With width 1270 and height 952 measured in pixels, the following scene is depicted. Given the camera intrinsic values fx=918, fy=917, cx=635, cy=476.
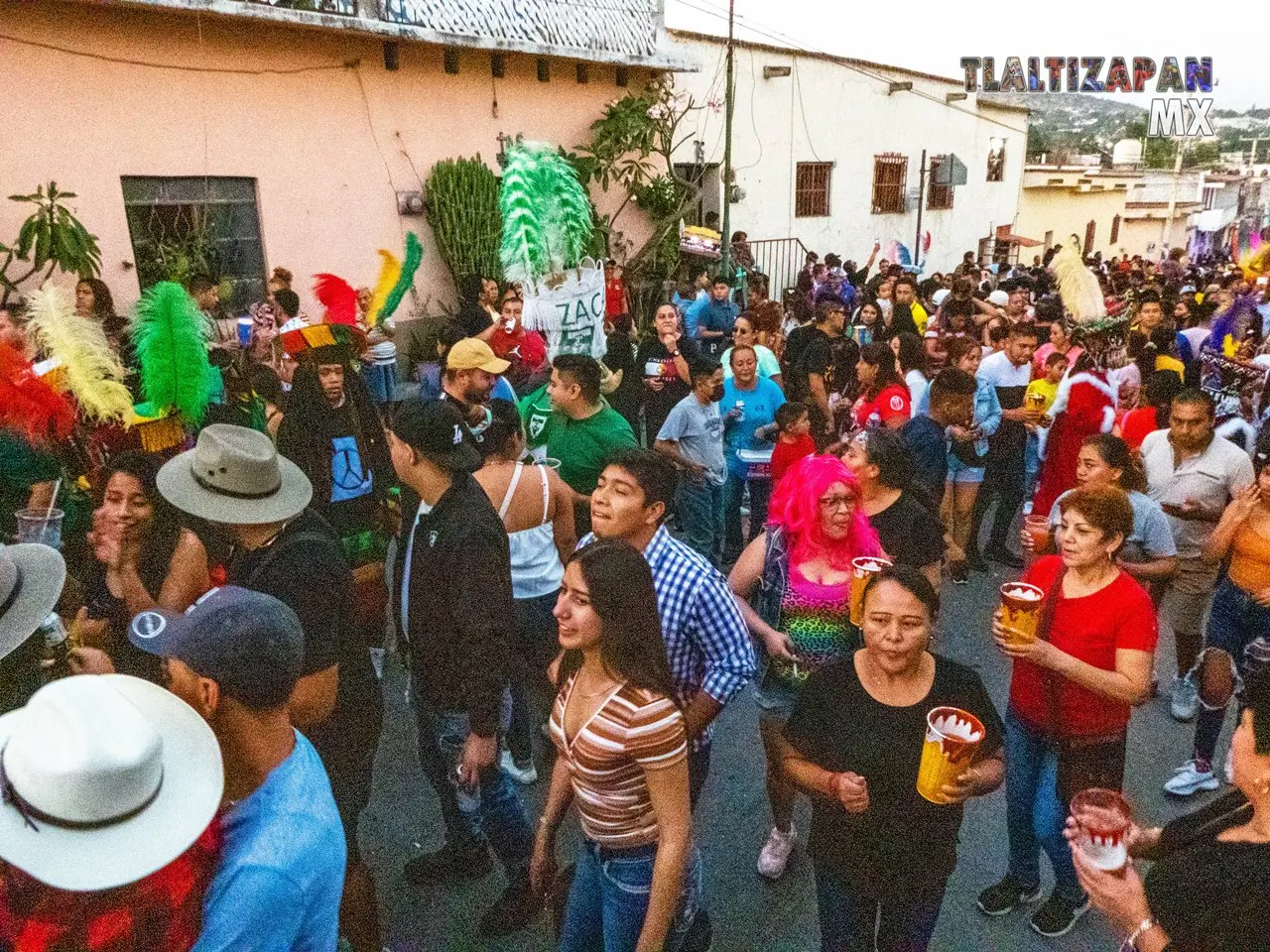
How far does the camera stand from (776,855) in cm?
Result: 373

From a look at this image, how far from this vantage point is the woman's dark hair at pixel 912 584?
8.48ft

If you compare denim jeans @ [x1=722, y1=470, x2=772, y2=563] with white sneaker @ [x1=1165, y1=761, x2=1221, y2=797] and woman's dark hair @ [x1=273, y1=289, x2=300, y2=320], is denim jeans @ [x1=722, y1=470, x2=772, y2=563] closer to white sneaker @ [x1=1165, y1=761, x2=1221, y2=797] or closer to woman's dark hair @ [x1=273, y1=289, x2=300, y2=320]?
white sneaker @ [x1=1165, y1=761, x2=1221, y2=797]

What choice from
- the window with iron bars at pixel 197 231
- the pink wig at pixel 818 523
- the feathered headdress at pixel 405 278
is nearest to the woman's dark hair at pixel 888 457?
the pink wig at pixel 818 523

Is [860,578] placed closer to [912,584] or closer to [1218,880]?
[912,584]

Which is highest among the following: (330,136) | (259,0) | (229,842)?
(259,0)

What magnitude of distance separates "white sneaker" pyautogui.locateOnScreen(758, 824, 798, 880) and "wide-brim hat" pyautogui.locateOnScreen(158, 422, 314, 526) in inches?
90.1

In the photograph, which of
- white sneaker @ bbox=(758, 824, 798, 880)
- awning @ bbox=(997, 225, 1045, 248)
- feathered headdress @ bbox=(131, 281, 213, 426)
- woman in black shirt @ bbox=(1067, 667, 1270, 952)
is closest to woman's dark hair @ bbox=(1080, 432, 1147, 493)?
white sneaker @ bbox=(758, 824, 798, 880)

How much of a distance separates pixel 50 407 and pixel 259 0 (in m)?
6.82

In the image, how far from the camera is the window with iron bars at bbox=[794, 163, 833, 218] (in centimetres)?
1828

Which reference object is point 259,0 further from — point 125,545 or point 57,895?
point 57,895

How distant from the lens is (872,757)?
2.55 m

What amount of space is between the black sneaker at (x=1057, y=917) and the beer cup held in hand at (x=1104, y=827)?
59.9 inches

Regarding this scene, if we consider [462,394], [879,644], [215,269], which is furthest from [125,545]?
[215,269]

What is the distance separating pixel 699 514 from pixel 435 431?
3179mm
